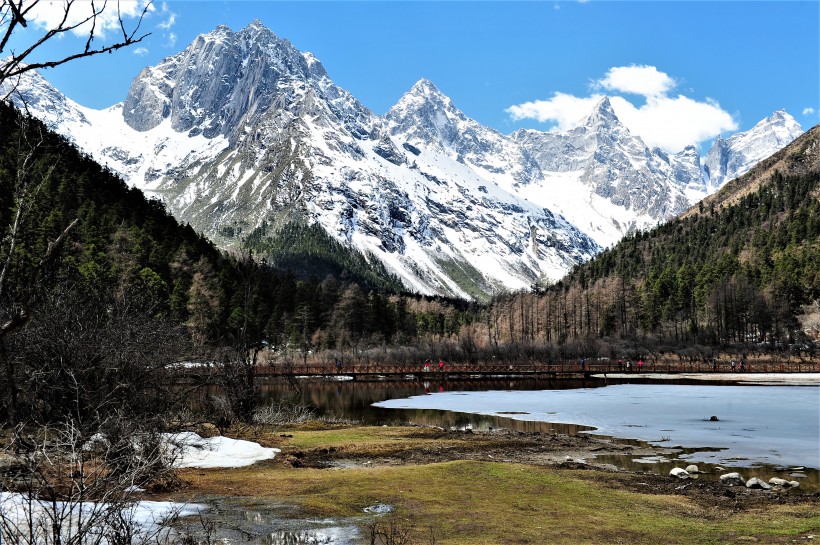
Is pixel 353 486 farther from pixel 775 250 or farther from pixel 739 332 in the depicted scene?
pixel 775 250

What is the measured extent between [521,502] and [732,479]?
8.14m

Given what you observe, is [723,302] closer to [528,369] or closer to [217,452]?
[528,369]

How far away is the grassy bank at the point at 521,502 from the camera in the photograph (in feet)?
42.9

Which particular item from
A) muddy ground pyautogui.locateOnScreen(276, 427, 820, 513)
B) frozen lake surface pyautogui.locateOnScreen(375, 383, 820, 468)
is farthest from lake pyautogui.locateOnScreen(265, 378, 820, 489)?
muddy ground pyautogui.locateOnScreen(276, 427, 820, 513)

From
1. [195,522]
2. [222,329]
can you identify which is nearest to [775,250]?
[222,329]

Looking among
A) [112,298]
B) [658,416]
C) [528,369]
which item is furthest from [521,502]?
[528,369]

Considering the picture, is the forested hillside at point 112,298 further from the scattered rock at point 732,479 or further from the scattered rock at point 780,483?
the scattered rock at point 780,483

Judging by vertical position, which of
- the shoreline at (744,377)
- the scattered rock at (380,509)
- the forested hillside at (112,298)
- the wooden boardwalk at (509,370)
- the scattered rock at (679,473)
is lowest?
the shoreline at (744,377)

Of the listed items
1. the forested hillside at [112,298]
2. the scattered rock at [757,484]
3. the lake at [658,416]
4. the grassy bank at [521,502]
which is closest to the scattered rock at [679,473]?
the grassy bank at [521,502]

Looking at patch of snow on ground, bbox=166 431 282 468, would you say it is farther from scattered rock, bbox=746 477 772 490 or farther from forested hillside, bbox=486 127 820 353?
forested hillside, bbox=486 127 820 353

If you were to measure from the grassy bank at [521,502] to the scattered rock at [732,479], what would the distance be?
1.68 metres

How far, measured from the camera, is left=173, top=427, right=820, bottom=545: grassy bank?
13078 mm

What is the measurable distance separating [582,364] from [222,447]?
8302cm

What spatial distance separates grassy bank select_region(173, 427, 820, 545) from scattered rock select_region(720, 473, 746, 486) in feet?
5.53
